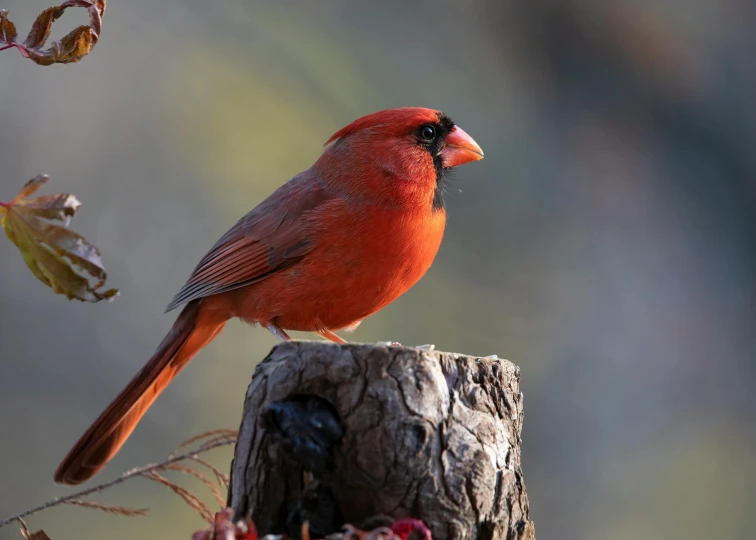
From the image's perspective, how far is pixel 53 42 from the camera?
1627mm

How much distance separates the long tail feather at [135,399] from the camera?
264 centimetres

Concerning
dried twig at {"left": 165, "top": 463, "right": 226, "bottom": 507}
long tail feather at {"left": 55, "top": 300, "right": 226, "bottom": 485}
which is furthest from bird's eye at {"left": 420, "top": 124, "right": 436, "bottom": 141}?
dried twig at {"left": 165, "top": 463, "right": 226, "bottom": 507}

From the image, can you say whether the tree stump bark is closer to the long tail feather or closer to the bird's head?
the long tail feather

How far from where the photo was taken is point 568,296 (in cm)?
577

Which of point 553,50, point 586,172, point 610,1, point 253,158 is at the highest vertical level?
point 610,1

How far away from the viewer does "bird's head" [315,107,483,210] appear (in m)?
2.93

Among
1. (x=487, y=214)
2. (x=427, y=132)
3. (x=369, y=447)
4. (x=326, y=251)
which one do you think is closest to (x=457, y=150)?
(x=427, y=132)

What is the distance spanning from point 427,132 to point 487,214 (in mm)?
2746

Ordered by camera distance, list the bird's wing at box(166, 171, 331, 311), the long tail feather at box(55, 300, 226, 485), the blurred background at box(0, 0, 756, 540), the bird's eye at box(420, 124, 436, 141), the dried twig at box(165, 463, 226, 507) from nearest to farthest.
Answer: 1. the dried twig at box(165, 463, 226, 507)
2. the long tail feather at box(55, 300, 226, 485)
3. the bird's wing at box(166, 171, 331, 311)
4. the bird's eye at box(420, 124, 436, 141)
5. the blurred background at box(0, 0, 756, 540)

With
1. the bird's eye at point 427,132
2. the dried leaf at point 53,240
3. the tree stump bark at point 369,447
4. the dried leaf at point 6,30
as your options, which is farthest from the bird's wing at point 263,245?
the dried leaf at point 6,30

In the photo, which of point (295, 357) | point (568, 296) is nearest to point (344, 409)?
point (295, 357)

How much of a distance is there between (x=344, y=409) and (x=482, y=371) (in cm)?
→ 38

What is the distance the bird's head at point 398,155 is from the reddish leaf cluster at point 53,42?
1369 millimetres

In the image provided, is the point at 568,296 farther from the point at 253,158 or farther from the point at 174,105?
the point at 174,105
